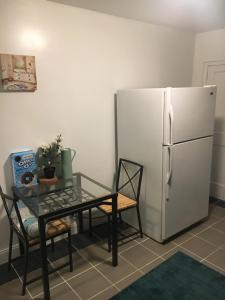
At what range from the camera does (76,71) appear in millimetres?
2482

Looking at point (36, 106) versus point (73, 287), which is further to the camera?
point (36, 106)

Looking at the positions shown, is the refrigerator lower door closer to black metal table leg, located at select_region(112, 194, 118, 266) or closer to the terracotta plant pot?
black metal table leg, located at select_region(112, 194, 118, 266)

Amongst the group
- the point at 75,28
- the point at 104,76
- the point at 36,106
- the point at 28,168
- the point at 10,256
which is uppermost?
the point at 75,28

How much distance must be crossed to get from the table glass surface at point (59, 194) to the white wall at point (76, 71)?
0.96 feet

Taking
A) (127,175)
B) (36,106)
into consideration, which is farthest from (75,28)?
(127,175)

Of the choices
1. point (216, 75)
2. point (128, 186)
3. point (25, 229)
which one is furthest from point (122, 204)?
point (216, 75)

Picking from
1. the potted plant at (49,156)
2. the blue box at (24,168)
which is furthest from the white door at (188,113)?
the blue box at (24,168)

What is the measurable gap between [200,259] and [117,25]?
251 cm

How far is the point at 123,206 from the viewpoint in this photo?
8.34 ft

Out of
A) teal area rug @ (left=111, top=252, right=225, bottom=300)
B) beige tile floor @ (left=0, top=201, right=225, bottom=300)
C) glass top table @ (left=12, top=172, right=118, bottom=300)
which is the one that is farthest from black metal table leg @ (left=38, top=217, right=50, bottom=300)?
teal area rug @ (left=111, top=252, right=225, bottom=300)

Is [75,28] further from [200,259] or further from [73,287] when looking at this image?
[200,259]

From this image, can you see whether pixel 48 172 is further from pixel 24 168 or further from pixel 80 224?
pixel 80 224

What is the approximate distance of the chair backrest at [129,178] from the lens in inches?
107

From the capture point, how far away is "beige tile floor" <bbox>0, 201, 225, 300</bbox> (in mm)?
2035
